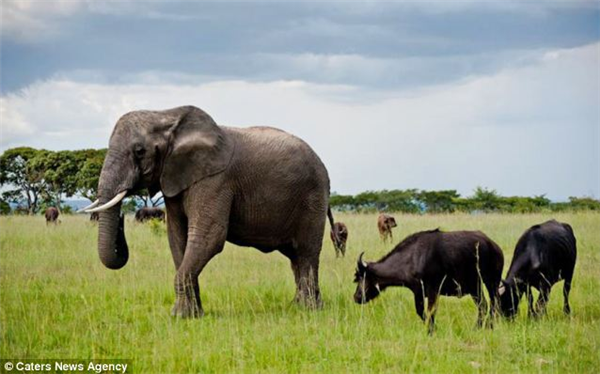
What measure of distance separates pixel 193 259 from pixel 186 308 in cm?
71

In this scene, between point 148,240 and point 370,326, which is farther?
point 148,240

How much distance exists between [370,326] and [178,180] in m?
3.37

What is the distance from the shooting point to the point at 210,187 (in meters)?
11.3

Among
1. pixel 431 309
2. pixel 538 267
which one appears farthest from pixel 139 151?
pixel 538 267

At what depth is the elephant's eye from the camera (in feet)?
35.8

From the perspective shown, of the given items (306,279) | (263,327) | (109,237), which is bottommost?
(263,327)

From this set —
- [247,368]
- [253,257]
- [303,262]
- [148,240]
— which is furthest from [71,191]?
[247,368]

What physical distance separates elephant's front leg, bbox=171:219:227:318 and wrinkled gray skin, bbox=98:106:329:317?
0.05 ft

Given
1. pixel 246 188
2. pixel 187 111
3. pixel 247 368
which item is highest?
pixel 187 111

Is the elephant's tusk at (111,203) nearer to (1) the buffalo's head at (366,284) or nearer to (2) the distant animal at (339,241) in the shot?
(1) the buffalo's head at (366,284)

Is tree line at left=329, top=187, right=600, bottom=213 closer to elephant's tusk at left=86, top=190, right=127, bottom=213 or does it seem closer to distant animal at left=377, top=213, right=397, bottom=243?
distant animal at left=377, top=213, right=397, bottom=243

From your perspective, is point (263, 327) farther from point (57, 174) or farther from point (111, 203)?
point (57, 174)

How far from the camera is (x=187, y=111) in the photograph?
11586 millimetres

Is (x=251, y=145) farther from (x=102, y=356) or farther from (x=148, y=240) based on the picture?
(x=148, y=240)
